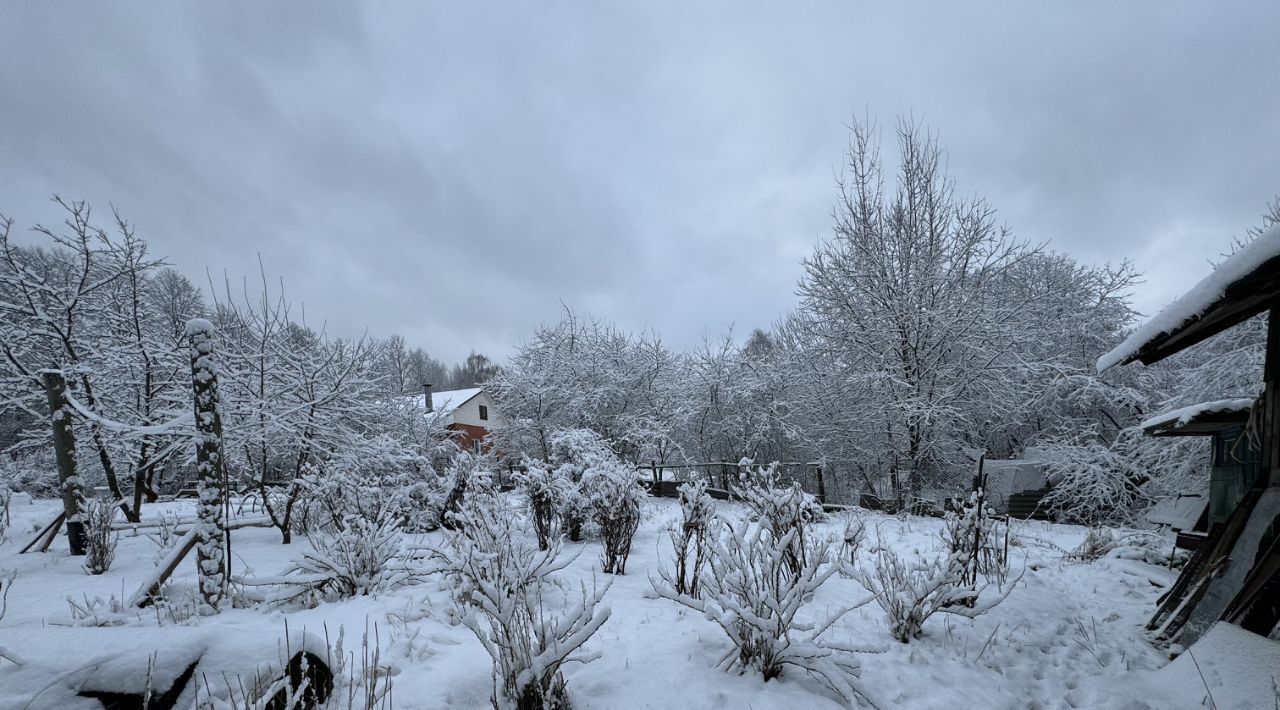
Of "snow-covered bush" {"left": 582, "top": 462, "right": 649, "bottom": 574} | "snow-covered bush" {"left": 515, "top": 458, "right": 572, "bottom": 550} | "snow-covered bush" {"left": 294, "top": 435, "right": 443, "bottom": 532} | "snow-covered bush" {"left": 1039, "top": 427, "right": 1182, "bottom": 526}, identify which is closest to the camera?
"snow-covered bush" {"left": 582, "top": 462, "right": 649, "bottom": 574}

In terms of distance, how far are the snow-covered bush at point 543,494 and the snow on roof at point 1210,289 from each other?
5.68m

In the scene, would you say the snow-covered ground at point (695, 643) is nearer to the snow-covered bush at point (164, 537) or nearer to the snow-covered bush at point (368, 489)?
the snow-covered bush at point (164, 537)

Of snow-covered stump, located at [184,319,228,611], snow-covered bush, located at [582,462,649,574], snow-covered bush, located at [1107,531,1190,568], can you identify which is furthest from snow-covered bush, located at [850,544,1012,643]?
snow-covered stump, located at [184,319,228,611]

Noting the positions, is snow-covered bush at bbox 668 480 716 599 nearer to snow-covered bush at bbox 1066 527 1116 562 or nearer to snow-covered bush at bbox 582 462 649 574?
snow-covered bush at bbox 582 462 649 574

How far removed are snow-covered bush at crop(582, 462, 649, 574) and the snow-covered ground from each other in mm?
364

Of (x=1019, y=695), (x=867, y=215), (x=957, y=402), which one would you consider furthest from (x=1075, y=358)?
(x=1019, y=695)

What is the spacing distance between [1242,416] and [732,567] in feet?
18.5

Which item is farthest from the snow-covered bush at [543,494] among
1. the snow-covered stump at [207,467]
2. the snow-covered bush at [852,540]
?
the snow-covered bush at [852,540]

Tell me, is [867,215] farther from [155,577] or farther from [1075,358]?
[155,577]

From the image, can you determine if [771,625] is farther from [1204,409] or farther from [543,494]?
[1204,409]

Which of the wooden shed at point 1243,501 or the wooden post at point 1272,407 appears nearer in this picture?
the wooden shed at point 1243,501

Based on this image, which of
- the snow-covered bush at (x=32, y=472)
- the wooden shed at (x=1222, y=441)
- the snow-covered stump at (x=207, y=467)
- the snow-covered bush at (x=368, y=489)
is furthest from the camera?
the snow-covered bush at (x=32, y=472)

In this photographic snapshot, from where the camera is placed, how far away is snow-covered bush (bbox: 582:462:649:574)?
5301mm

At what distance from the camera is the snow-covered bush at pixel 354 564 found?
163 inches
